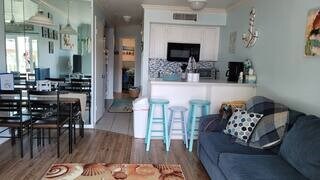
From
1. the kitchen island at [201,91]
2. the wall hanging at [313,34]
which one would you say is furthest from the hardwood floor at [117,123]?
the wall hanging at [313,34]

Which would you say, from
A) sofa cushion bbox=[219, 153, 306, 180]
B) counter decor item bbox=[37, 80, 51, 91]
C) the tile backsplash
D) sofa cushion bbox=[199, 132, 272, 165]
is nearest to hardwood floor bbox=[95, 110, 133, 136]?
the tile backsplash

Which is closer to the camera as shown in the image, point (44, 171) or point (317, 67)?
point (317, 67)

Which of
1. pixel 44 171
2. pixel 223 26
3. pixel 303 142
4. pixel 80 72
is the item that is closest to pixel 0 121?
pixel 44 171

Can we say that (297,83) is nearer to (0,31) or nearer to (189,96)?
(189,96)

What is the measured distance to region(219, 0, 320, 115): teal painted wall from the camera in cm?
276

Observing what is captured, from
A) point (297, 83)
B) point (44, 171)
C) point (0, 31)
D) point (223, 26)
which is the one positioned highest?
point (223, 26)

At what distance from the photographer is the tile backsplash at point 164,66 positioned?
19.5 ft

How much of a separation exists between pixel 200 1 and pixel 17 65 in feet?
10.6

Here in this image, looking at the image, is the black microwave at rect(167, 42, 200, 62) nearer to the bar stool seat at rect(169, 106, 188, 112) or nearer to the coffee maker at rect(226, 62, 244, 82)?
the coffee maker at rect(226, 62, 244, 82)

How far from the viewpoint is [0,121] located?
3451 mm

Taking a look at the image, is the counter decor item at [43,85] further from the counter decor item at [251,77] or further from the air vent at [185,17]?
the counter decor item at [251,77]

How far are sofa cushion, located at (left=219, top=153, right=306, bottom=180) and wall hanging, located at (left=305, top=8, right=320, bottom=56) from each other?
1180 mm

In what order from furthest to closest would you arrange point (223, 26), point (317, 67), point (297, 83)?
1. point (223, 26)
2. point (297, 83)
3. point (317, 67)

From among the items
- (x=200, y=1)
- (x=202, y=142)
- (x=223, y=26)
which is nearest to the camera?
(x=202, y=142)
